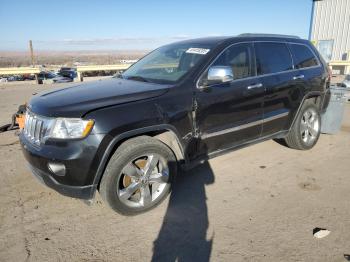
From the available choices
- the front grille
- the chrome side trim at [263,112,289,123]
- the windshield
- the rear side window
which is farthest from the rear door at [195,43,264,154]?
the front grille

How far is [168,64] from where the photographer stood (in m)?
4.15

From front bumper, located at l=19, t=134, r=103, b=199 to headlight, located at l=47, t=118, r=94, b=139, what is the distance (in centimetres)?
6

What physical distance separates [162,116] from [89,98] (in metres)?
0.77

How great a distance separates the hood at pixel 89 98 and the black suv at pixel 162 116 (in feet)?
0.04

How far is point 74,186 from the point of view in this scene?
2885mm

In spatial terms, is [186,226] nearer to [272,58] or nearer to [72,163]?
[72,163]

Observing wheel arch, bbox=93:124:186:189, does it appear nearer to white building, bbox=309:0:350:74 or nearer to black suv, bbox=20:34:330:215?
black suv, bbox=20:34:330:215

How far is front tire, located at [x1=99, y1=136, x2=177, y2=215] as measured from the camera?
9.83 ft

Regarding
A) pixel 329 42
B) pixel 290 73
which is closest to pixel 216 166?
pixel 290 73

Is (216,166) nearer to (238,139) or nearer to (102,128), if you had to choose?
(238,139)

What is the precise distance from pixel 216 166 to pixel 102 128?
2234mm

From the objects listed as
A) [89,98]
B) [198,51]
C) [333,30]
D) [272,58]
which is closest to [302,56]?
[272,58]

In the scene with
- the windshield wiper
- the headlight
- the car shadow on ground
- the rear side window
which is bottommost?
the car shadow on ground

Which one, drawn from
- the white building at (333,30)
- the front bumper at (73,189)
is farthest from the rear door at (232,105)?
the white building at (333,30)
